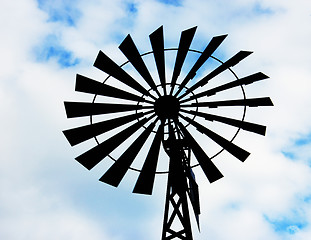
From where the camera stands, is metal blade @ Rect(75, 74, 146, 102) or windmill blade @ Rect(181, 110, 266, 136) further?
windmill blade @ Rect(181, 110, 266, 136)

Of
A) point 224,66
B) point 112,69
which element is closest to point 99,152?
point 112,69

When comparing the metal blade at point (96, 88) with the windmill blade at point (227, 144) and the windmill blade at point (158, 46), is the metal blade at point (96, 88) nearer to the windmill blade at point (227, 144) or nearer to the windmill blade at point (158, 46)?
the windmill blade at point (158, 46)

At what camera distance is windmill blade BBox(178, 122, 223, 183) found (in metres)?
6.48

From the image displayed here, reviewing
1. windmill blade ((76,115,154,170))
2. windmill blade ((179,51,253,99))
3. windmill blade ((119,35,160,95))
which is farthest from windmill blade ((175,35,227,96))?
windmill blade ((76,115,154,170))

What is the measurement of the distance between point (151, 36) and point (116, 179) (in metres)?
3.31

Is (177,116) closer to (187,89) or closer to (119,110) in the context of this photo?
(187,89)

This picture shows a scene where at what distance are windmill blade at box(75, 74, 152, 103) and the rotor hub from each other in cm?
62

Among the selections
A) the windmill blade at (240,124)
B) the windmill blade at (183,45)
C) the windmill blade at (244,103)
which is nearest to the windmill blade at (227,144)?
the windmill blade at (240,124)

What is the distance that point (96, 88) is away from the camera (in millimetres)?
6574

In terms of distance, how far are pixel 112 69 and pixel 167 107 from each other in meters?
1.58

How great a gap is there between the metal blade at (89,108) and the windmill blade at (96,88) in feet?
0.77

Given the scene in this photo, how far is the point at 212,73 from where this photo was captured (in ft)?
22.3

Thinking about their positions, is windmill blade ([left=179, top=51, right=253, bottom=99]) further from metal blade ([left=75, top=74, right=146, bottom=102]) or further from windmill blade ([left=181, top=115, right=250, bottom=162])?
metal blade ([left=75, top=74, right=146, bottom=102])

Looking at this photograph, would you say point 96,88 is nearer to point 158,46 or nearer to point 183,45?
point 158,46
